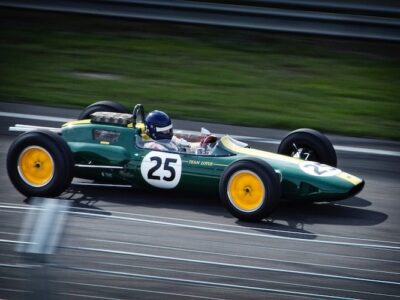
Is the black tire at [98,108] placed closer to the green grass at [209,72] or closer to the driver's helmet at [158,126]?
Result: the driver's helmet at [158,126]

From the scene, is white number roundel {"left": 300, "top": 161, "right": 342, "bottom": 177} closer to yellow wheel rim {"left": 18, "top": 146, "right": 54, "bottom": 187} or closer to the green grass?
yellow wheel rim {"left": 18, "top": 146, "right": 54, "bottom": 187}

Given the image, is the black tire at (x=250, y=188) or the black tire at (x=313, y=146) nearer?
the black tire at (x=250, y=188)

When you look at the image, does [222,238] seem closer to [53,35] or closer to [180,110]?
[180,110]

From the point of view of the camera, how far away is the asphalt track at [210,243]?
4.45 metres

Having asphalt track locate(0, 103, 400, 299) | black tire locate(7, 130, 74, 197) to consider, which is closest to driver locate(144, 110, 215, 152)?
asphalt track locate(0, 103, 400, 299)

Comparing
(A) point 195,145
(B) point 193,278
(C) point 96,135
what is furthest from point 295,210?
(B) point 193,278

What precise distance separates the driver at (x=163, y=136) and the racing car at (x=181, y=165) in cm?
7

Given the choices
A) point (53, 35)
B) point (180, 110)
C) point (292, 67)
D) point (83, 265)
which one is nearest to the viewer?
point (83, 265)

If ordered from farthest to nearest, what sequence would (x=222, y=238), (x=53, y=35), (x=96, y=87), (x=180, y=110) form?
1. (x=53, y=35)
2. (x=96, y=87)
3. (x=180, y=110)
4. (x=222, y=238)

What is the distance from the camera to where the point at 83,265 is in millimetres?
4496

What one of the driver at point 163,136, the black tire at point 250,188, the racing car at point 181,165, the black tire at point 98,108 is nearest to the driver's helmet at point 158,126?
the driver at point 163,136

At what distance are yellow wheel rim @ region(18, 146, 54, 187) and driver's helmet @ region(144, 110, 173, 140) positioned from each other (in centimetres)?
102

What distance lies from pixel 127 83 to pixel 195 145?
456 cm

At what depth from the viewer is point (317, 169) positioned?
815cm
